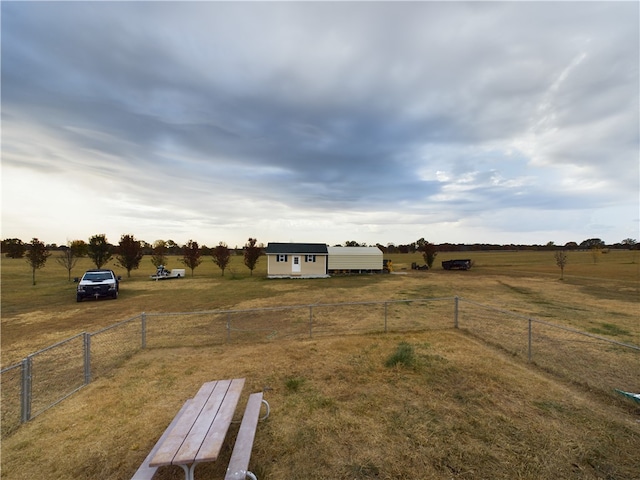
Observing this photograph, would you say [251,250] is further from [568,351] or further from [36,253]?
[568,351]

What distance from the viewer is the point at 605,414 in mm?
5363

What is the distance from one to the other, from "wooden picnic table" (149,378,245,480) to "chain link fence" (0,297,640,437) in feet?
10.4

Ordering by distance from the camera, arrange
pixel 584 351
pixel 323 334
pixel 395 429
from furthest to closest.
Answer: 1. pixel 323 334
2. pixel 584 351
3. pixel 395 429

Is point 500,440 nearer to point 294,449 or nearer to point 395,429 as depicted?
point 395,429

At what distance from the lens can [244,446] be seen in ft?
12.9

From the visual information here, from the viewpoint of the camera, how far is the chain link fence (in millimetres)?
6594

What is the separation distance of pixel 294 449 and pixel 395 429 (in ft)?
5.61

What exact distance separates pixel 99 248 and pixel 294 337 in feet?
105

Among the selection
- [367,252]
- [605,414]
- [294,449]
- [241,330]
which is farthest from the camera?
[367,252]

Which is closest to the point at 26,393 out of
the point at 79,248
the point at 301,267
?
the point at 301,267

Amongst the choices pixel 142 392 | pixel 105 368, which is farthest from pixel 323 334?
pixel 105 368

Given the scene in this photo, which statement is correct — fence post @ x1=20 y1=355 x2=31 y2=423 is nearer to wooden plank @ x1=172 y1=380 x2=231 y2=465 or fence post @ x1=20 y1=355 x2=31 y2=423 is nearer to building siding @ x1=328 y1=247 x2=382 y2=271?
wooden plank @ x1=172 y1=380 x2=231 y2=465

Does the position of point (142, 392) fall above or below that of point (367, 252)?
below

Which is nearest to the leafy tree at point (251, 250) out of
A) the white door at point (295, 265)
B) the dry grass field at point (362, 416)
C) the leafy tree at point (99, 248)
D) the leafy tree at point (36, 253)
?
the white door at point (295, 265)
